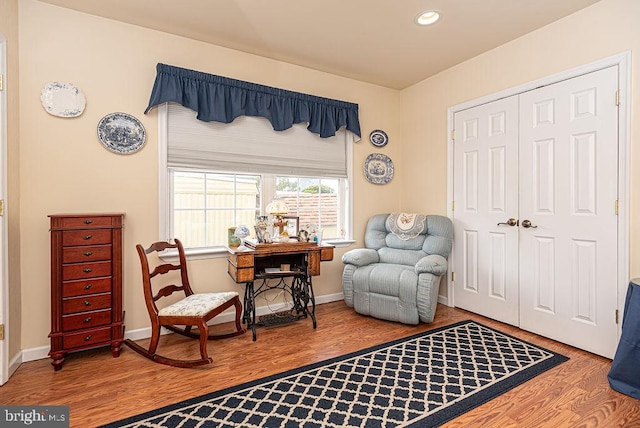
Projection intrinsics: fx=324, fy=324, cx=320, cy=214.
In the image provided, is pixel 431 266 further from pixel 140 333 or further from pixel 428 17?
pixel 140 333

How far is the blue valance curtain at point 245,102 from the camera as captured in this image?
110 inches

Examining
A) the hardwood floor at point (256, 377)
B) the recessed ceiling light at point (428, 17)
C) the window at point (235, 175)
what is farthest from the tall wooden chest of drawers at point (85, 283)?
the recessed ceiling light at point (428, 17)

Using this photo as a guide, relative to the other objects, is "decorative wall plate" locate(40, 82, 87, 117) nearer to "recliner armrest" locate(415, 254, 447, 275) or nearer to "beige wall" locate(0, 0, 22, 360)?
"beige wall" locate(0, 0, 22, 360)

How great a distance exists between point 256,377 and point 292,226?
142cm

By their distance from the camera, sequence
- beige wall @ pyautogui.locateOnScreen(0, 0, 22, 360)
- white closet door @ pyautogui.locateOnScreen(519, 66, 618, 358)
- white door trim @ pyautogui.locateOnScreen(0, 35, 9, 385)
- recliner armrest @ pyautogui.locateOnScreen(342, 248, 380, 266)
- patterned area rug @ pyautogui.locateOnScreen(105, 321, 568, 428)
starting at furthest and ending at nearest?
recliner armrest @ pyautogui.locateOnScreen(342, 248, 380, 266)
white closet door @ pyautogui.locateOnScreen(519, 66, 618, 358)
beige wall @ pyautogui.locateOnScreen(0, 0, 22, 360)
white door trim @ pyautogui.locateOnScreen(0, 35, 9, 385)
patterned area rug @ pyautogui.locateOnScreen(105, 321, 568, 428)

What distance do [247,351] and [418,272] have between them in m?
1.63

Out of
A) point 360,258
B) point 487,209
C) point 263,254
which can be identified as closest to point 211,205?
point 263,254

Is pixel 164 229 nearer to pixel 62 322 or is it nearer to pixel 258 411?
pixel 62 322

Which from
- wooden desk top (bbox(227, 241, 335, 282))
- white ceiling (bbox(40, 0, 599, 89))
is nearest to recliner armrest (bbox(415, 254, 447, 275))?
wooden desk top (bbox(227, 241, 335, 282))

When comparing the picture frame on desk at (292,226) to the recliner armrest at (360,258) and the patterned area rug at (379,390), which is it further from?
the patterned area rug at (379,390)

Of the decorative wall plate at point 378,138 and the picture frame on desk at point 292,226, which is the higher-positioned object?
the decorative wall plate at point 378,138

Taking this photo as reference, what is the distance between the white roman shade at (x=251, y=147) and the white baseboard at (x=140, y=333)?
1417 millimetres

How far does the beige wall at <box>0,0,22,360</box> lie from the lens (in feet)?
7.07

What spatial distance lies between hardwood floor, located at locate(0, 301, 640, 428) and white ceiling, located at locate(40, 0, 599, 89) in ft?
8.67
